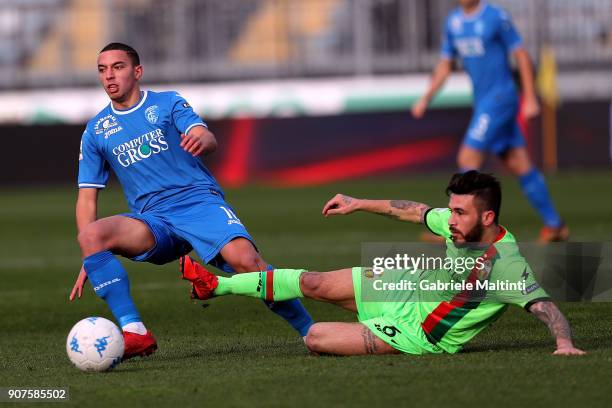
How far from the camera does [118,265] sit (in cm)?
606

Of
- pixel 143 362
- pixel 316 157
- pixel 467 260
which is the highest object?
pixel 467 260

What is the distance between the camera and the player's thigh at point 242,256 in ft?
20.1

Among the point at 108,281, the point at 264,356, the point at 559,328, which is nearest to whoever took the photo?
the point at 559,328

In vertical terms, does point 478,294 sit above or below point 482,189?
below

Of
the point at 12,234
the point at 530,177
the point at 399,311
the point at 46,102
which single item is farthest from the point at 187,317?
the point at 46,102

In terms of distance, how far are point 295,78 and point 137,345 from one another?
→ 719 inches

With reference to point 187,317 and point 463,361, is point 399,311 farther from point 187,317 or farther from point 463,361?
point 187,317

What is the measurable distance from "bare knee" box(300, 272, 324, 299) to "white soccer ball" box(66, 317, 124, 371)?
91cm

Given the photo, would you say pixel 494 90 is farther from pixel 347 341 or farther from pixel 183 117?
pixel 347 341

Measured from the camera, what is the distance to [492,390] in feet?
15.1

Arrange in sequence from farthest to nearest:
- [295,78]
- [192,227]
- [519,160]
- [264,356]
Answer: [295,78] → [519,160] → [192,227] → [264,356]

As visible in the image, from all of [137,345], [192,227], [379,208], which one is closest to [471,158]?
[192,227]

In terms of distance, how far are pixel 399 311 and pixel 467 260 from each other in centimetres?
43

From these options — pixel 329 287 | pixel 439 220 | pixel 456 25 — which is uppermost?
pixel 456 25
